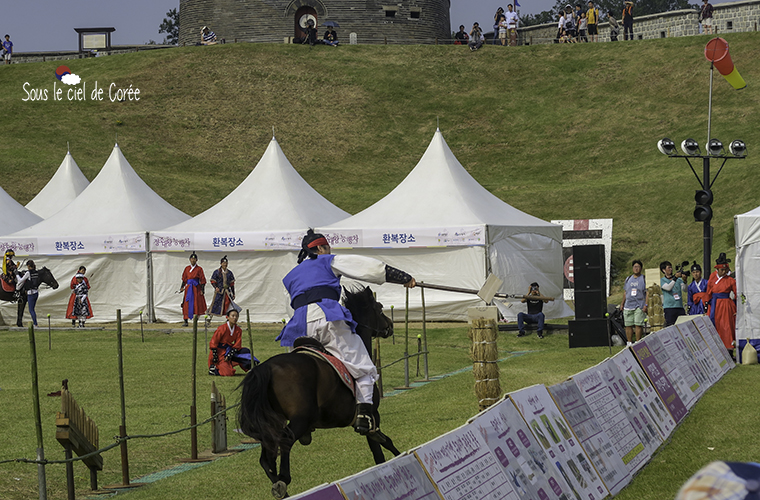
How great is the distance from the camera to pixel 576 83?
50312mm

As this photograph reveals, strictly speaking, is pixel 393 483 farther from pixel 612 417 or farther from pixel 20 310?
pixel 20 310

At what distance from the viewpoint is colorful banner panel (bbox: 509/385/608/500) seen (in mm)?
5871

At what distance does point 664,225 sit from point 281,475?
29415 millimetres

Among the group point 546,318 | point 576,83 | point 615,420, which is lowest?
point 546,318

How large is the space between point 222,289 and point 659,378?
14.5 meters

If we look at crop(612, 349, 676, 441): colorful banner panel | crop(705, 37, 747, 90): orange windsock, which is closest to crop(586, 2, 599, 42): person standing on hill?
crop(705, 37, 747, 90): orange windsock

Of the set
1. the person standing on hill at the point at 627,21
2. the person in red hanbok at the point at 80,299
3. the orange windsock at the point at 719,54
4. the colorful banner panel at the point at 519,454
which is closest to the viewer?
the colorful banner panel at the point at 519,454

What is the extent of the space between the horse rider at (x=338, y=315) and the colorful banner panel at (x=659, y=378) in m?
2.95

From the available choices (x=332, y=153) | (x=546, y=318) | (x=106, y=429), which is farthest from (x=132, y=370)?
(x=332, y=153)

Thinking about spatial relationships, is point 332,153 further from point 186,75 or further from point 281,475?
point 281,475

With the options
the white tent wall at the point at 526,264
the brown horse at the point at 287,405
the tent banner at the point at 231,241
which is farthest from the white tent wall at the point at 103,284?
the brown horse at the point at 287,405

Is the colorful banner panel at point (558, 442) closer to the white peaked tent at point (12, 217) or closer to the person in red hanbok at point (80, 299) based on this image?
the person in red hanbok at point (80, 299)

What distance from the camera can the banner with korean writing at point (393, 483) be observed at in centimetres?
396

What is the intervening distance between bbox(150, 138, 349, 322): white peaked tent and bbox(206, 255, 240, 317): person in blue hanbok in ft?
4.14
